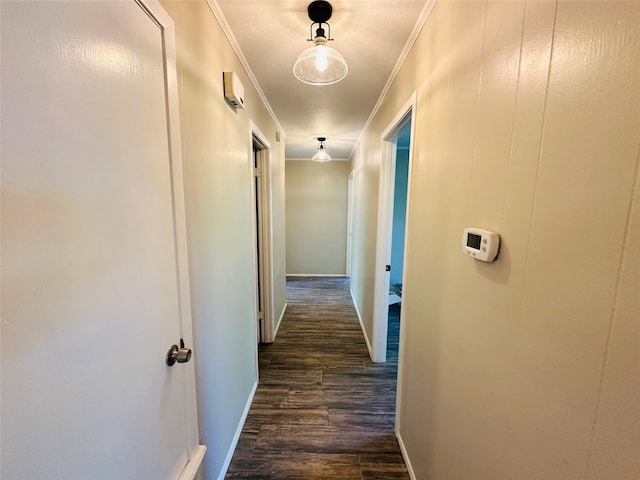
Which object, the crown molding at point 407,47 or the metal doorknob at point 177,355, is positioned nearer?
the metal doorknob at point 177,355

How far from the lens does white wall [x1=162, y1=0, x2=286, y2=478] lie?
1028 millimetres

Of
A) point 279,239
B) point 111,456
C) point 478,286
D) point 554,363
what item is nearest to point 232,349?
point 111,456

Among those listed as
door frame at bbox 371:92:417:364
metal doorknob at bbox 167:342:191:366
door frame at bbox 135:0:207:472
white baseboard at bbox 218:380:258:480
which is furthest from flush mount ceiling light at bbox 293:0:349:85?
white baseboard at bbox 218:380:258:480

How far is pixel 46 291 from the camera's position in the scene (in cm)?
46

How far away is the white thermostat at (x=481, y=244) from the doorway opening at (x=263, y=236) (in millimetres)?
1851

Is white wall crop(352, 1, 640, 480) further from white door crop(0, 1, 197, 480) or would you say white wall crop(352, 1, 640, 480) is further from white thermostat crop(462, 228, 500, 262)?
white door crop(0, 1, 197, 480)

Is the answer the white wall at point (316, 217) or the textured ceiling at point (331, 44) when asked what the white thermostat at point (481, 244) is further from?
the white wall at point (316, 217)

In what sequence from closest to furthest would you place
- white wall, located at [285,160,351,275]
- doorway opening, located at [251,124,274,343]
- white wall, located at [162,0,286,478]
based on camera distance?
1. white wall, located at [162,0,286,478]
2. doorway opening, located at [251,124,274,343]
3. white wall, located at [285,160,351,275]

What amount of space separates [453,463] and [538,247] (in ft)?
3.04

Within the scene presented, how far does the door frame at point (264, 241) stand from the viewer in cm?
253

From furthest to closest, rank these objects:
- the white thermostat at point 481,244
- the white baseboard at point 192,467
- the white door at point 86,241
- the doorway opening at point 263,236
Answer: the doorway opening at point 263,236 → the white baseboard at point 192,467 → the white thermostat at point 481,244 → the white door at point 86,241

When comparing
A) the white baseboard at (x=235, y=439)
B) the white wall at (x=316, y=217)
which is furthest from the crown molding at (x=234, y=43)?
the white wall at (x=316, y=217)

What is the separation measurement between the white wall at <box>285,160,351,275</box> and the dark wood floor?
230 cm

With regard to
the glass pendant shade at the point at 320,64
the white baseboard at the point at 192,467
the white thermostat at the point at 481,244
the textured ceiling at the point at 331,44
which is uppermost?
the textured ceiling at the point at 331,44
